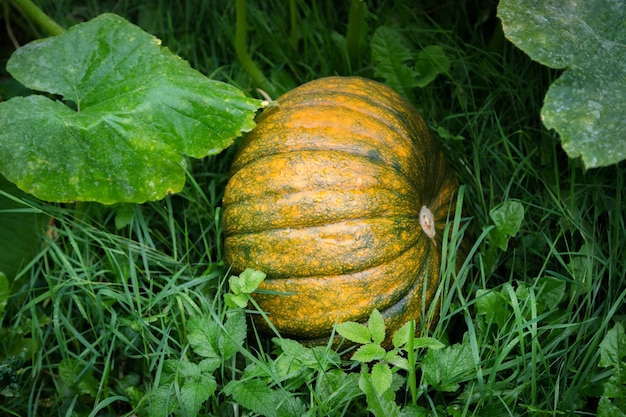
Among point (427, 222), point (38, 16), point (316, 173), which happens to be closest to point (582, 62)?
point (427, 222)

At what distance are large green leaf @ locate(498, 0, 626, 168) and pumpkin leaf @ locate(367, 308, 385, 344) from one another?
2.22 feet

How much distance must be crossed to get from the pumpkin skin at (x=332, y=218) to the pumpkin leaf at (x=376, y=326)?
4.7 inches

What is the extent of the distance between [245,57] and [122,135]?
81cm

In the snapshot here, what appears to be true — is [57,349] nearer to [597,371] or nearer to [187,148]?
[187,148]

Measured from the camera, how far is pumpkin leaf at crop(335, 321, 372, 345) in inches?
72.9

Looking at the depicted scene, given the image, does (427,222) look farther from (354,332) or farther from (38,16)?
(38,16)

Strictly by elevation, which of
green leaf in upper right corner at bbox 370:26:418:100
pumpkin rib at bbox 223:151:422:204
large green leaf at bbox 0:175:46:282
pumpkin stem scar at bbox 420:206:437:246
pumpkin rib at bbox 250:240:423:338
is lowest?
large green leaf at bbox 0:175:46:282

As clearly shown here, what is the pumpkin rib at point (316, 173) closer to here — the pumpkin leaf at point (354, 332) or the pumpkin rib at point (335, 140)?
the pumpkin rib at point (335, 140)

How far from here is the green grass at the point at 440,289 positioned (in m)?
1.99

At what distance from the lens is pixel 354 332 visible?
6.12 feet

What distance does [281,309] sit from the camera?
204 cm

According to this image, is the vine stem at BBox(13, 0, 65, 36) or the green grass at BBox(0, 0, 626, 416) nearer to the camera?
the green grass at BBox(0, 0, 626, 416)

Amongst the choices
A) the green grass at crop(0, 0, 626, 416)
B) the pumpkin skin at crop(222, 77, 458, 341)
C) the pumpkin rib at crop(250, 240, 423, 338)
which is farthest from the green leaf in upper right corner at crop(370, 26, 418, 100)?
the pumpkin rib at crop(250, 240, 423, 338)

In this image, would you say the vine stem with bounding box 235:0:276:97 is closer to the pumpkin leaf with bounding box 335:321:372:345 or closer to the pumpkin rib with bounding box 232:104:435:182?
the pumpkin rib with bounding box 232:104:435:182
